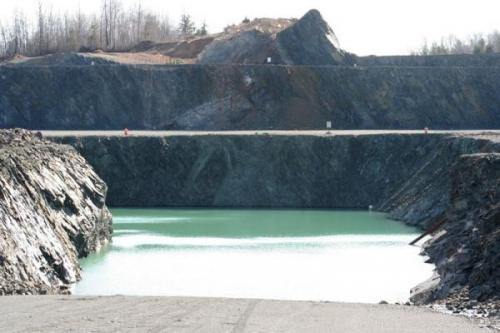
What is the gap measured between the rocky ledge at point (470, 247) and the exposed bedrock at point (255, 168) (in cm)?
2224

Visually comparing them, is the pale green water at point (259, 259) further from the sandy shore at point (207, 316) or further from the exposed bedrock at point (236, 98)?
the exposed bedrock at point (236, 98)

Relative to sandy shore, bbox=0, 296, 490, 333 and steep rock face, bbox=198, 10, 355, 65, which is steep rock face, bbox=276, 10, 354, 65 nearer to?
steep rock face, bbox=198, 10, 355, 65

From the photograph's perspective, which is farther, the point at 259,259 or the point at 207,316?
the point at 259,259

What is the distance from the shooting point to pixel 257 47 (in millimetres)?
84250

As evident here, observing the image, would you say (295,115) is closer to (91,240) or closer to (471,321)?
(91,240)

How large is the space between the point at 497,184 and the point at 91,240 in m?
14.3

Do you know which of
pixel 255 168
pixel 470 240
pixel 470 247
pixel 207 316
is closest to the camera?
pixel 207 316

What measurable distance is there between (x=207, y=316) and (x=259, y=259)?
15.6 meters

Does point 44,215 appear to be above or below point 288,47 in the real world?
below

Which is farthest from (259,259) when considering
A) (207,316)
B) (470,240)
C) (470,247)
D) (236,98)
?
(236,98)

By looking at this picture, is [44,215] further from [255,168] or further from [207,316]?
[255,168]

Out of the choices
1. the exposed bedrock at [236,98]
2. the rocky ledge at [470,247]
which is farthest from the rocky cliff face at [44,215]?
the exposed bedrock at [236,98]

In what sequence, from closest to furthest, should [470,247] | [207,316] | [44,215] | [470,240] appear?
[207,316] < [470,247] < [470,240] < [44,215]

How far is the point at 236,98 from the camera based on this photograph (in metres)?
75.6
